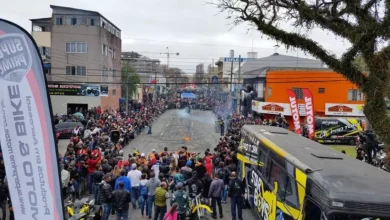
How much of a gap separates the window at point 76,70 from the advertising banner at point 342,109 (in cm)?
2606

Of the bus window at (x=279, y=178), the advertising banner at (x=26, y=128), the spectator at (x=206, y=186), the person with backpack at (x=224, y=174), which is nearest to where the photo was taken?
the advertising banner at (x=26, y=128)

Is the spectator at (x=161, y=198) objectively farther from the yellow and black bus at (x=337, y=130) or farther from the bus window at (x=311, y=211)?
the yellow and black bus at (x=337, y=130)

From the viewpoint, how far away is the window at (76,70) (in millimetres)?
46125

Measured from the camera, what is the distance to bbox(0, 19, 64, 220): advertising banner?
7137mm

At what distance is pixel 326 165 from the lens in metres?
8.08

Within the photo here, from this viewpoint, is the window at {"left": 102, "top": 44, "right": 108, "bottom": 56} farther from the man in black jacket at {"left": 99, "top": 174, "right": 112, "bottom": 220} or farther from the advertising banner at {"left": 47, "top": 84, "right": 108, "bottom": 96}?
the man in black jacket at {"left": 99, "top": 174, "right": 112, "bottom": 220}

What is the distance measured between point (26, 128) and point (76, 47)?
40.9 meters

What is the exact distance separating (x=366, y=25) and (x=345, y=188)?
7.78 metres

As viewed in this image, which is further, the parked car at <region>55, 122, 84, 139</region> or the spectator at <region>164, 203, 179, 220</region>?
the parked car at <region>55, 122, 84, 139</region>

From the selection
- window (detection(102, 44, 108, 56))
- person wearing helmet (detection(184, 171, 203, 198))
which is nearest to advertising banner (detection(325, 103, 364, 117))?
window (detection(102, 44, 108, 56))

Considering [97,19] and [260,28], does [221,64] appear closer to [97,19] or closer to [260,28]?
[97,19]

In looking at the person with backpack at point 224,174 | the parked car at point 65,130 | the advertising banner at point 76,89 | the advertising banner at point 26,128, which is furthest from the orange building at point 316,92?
the advertising banner at point 26,128

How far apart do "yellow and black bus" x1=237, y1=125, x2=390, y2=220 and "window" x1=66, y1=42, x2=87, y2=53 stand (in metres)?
36.9

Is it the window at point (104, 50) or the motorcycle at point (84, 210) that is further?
the window at point (104, 50)
